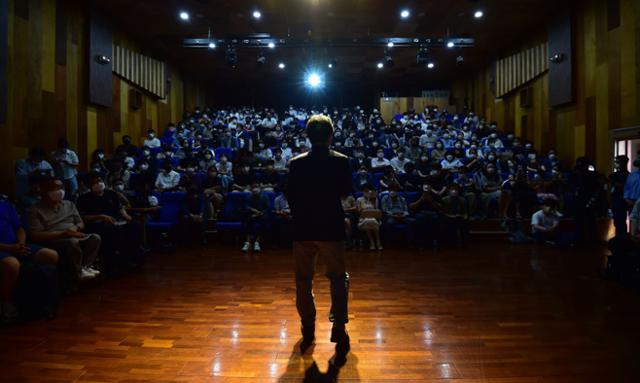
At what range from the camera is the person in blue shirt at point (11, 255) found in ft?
9.04

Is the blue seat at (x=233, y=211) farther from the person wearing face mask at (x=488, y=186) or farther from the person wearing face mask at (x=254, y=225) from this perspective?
the person wearing face mask at (x=488, y=186)

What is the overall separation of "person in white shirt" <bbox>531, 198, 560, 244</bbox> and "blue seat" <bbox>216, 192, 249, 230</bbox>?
15.5 feet

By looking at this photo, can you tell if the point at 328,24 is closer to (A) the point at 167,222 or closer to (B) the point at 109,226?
(A) the point at 167,222

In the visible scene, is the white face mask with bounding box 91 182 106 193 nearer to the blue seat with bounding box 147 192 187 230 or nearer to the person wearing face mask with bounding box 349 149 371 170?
the blue seat with bounding box 147 192 187 230

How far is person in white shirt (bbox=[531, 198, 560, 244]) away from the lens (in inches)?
249

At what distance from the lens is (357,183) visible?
7352mm

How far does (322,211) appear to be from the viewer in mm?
2090

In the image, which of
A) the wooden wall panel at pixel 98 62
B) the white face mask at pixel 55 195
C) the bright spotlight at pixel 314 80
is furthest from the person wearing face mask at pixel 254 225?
the bright spotlight at pixel 314 80

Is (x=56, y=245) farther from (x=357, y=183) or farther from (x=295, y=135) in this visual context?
(x=295, y=135)

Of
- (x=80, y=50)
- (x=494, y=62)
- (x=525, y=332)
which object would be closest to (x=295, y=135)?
(x=80, y=50)

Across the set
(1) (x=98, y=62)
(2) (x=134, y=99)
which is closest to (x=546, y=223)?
(1) (x=98, y=62)

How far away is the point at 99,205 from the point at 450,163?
23.3ft

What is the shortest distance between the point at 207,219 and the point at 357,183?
276 centimetres

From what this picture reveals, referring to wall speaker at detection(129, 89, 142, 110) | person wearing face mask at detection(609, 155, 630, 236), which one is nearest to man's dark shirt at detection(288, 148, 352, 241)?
person wearing face mask at detection(609, 155, 630, 236)
